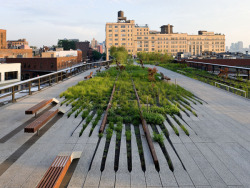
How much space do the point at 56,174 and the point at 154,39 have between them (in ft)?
561

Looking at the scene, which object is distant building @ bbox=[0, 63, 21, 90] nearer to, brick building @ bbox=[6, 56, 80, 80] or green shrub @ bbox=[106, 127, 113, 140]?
brick building @ bbox=[6, 56, 80, 80]

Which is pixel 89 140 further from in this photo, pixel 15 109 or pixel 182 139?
pixel 15 109

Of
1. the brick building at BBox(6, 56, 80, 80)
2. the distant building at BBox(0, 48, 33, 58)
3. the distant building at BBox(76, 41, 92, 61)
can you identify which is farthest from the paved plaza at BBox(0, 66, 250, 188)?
the distant building at BBox(76, 41, 92, 61)

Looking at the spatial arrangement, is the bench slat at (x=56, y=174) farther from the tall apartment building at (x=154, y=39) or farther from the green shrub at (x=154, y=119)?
the tall apartment building at (x=154, y=39)

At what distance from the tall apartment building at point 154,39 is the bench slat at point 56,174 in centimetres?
13257

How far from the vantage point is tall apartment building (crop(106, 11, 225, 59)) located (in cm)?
13912

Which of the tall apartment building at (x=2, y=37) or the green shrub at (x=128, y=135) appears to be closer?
the green shrub at (x=128, y=135)

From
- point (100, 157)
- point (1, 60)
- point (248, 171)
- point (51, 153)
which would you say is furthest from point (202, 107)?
point (1, 60)

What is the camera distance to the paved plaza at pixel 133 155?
447 centimetres

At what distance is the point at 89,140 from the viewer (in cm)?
659

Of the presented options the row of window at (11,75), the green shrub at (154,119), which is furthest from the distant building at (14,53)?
the green shrub at (154,119)

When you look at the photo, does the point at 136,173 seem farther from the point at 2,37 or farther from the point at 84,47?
the point at 84,47

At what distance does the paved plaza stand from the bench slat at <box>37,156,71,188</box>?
0.40m

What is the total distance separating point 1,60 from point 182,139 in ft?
250
